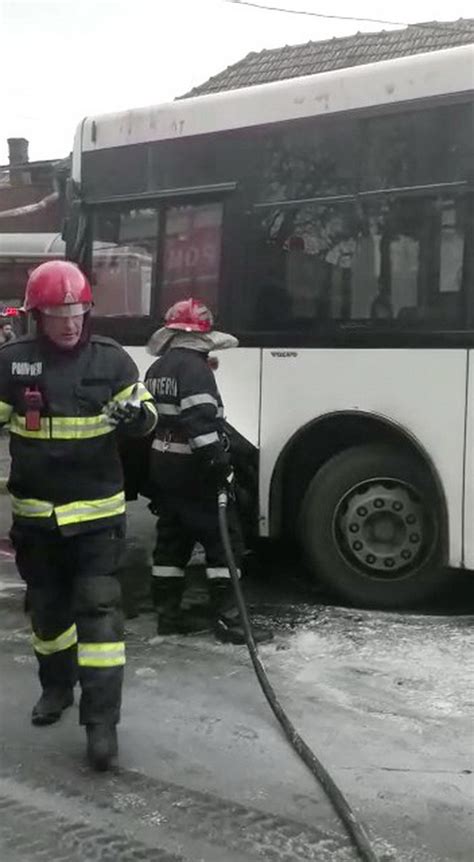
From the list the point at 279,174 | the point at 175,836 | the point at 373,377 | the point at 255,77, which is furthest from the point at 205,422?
the point at 255,77

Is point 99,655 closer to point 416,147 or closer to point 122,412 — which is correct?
point 122,412

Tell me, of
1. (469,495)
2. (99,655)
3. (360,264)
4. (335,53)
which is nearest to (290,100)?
(360,264)

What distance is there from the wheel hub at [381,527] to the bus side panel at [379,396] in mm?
264

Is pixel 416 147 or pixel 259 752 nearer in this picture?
pixel 259 752

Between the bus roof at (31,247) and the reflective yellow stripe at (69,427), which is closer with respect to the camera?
the reflective yellow stripe at (69,427)

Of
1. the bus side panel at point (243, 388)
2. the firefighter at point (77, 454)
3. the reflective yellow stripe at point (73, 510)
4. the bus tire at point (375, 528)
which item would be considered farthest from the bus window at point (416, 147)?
the reflective yellow stripe at point (73, 510)

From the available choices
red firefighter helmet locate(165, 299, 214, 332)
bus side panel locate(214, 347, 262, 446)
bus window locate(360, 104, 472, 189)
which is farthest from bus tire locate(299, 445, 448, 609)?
bus window locate(360, 104, 472, 189)

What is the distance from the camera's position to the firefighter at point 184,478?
4.84m

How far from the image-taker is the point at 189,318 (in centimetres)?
496

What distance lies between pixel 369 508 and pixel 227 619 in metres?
1.12

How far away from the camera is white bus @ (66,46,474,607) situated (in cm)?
518

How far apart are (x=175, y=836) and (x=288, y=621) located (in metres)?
2.26

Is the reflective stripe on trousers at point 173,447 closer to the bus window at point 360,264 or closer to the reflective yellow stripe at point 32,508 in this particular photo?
the bus window at point 360,264

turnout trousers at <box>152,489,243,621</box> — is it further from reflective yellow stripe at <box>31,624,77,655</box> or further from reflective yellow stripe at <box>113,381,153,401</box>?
reflective yellow stripe at <box>113,381,153,401</box>
